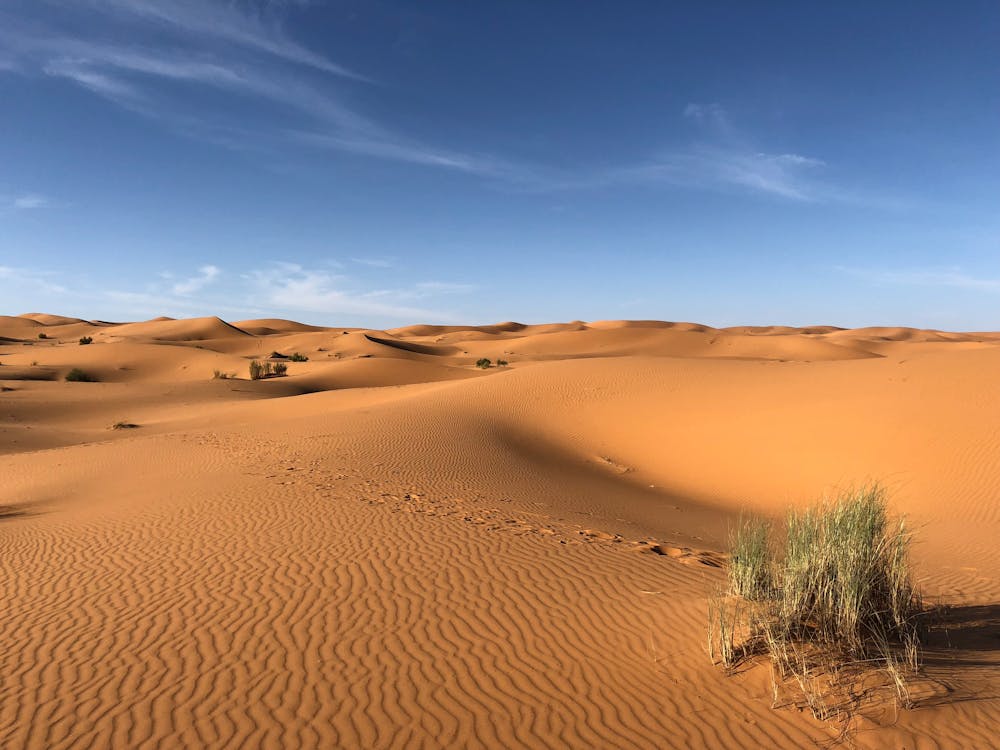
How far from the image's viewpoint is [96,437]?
2119 centimetres

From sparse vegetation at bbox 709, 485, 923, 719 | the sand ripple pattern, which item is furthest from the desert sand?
sparse vegetation at bbox 709, 485, 923, 719

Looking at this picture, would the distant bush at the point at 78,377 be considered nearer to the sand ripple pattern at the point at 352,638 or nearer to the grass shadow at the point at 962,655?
the sand ripple pattern at the point at 352,638

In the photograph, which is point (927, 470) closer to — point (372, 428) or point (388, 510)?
point (388, 510)

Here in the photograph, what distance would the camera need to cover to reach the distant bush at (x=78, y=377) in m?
35.0

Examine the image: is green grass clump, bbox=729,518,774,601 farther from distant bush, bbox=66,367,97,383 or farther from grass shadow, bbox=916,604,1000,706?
distant bush, bbox=66,367,97,383

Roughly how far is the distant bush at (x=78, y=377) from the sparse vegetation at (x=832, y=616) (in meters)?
39.1

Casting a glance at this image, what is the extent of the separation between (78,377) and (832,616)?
134 ft

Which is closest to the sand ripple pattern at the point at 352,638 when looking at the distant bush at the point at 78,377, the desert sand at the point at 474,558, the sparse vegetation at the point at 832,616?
the desert sand at the point at 474,558

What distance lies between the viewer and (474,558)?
761 cm

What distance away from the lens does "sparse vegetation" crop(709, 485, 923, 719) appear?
4414 millimetres

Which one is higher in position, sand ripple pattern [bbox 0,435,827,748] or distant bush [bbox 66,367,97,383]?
distant bush [bbox 66,367,97,383]

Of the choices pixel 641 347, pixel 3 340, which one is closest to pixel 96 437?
pixel 641 347

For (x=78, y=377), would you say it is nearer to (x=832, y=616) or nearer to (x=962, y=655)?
(x=832, y=616)

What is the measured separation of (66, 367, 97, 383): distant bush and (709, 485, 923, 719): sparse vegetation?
128ft
